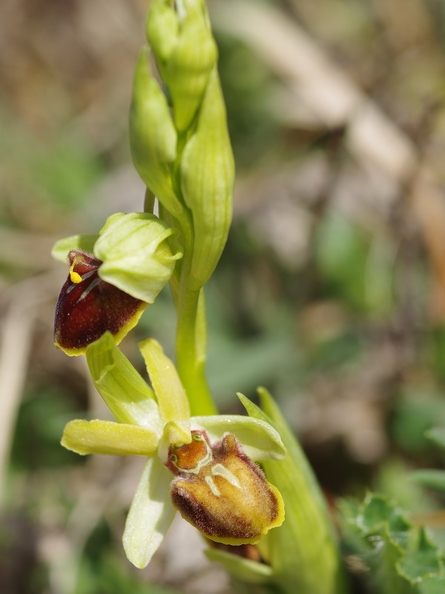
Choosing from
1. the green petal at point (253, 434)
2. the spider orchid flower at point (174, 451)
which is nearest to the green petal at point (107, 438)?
the spider orchid flower at point (174, 451)

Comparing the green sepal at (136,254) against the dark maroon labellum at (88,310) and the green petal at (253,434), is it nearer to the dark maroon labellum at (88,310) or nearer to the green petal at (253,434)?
the dark maroon labellum at (88,310)

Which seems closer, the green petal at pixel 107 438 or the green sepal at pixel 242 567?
the green petal at pixel 107 438

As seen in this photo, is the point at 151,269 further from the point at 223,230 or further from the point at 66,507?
the point at 66,507

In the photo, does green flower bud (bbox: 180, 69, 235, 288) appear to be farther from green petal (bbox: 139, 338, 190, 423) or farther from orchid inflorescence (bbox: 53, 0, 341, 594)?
green petal (bbox: 139, 338, 190, 423)

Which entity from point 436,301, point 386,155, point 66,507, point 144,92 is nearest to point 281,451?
point 144,92

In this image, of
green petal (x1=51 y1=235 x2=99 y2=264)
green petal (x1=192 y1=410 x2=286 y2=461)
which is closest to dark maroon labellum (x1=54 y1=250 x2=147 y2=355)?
green petal (x1=51 y1=235 x2=99 y2=264)

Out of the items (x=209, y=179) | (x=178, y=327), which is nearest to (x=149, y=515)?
(x=178, y=327)

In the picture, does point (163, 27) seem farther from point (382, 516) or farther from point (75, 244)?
point (382, 516)
